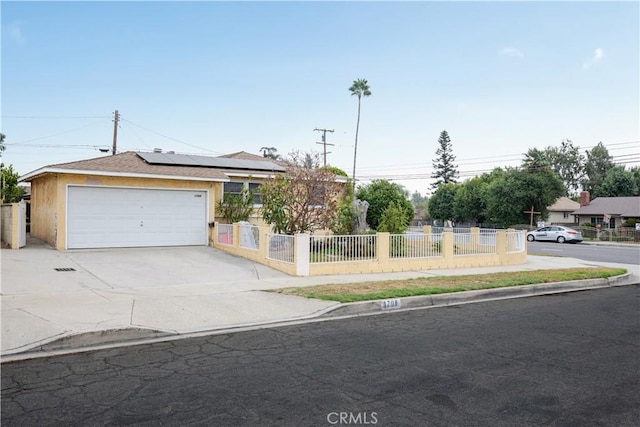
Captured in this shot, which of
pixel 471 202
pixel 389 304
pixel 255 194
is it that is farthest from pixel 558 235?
pixel 389 304

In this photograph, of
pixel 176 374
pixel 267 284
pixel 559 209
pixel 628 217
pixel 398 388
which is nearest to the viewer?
pixel 398 388

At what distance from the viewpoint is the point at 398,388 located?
17.1 feet

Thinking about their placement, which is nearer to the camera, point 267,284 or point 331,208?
point 267,284

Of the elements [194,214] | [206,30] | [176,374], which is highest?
[206,30]

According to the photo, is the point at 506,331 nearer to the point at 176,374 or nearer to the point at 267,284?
the point at 176,374

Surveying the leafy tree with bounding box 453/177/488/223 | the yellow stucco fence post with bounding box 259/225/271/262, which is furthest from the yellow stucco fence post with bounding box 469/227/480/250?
the leafy tree with bounding box 453/177/488/223

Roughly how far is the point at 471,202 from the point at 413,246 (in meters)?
45.2

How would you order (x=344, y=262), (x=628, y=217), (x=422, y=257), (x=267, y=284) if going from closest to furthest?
(x=267, y=284), (x=344, y=262), (x=422, y=257), (x=628, y=217)

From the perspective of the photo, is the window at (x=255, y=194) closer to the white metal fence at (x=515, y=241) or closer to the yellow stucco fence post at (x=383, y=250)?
the yellow stucco fence post at (x=383, y=250)

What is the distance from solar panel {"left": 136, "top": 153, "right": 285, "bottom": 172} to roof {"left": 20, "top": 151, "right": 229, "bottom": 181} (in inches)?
16.9

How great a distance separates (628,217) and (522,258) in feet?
127

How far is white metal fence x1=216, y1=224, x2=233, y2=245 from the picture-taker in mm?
18047

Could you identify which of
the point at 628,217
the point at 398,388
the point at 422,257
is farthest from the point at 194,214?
the point at 628,217

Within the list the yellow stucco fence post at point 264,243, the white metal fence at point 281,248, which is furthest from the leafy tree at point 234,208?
the white metal fence at point 281,248
